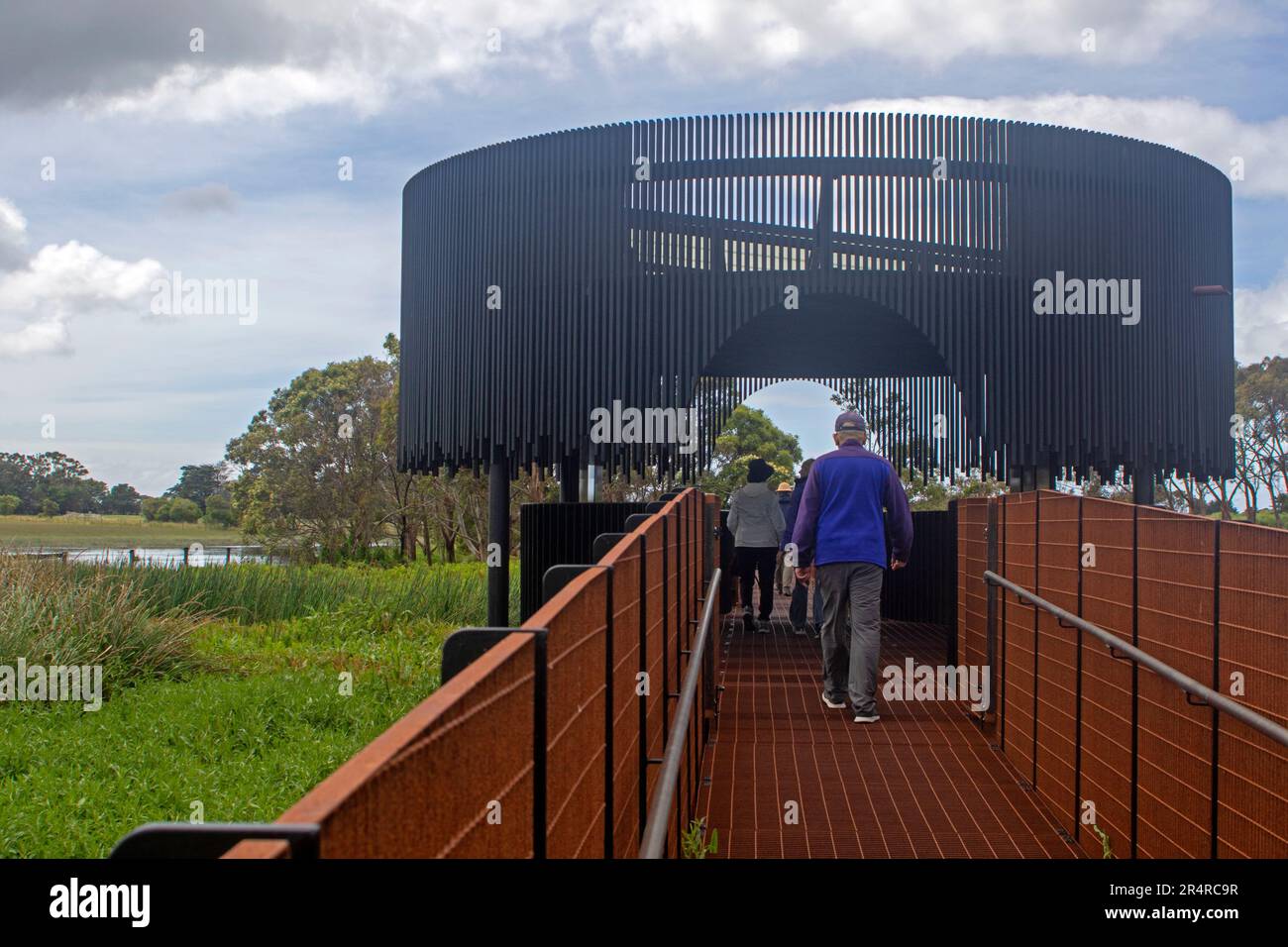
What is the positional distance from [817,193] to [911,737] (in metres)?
9.22

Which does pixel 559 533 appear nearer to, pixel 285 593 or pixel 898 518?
pixel 898 518

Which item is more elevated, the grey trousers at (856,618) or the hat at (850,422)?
the hat at (850,422)

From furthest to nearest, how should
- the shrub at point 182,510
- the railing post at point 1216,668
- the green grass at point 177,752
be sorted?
the shrub at point 182,510, the green grass at point 177,752, the railing post at point 1216,668

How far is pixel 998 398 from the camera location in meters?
16.3

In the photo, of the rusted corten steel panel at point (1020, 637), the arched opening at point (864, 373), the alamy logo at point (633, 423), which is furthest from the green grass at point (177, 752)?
the arched opening at point (864, 373)

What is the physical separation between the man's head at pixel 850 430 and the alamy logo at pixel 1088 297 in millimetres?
8693

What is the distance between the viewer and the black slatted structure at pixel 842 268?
15883 mm

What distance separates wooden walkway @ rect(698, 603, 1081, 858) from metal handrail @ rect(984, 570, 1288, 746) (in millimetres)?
1052

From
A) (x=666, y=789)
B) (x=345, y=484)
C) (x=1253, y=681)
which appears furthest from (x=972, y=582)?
(x=345, y=484)

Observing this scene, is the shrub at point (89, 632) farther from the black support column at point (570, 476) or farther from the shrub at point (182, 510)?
the shrub at point (182, 510)
